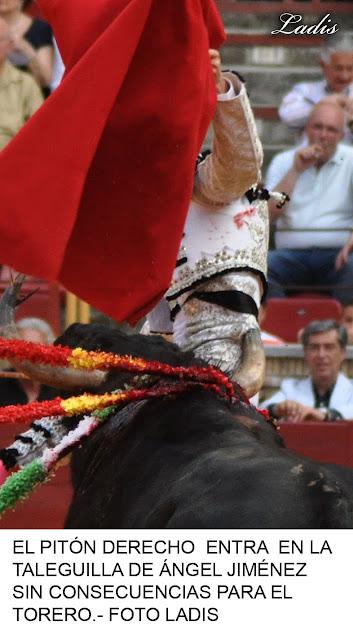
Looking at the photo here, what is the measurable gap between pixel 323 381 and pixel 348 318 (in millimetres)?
635

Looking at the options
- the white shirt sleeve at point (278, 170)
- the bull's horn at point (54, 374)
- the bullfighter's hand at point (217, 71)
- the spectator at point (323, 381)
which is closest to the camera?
the bullfighter's hand at point (217, 71)

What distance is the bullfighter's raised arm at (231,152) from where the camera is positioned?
11.3 feet

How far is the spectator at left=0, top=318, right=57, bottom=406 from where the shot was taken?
16.9 feet

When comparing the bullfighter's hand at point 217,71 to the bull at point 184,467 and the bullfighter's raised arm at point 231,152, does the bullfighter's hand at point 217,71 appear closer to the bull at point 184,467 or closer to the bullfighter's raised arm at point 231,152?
the bullfighter's raised arm at point 231,152

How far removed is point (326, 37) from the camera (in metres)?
7.17

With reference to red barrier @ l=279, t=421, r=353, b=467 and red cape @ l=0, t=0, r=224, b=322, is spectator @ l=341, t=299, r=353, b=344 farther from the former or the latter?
red cape @ l=0, t=0, r=224, b=322

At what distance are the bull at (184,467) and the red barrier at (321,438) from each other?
1.63m

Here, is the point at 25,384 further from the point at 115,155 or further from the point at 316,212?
the point at 115,155

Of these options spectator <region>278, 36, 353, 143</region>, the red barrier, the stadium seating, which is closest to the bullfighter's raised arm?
the red barrier

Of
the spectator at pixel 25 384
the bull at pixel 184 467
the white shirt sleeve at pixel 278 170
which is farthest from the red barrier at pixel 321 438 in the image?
the bull at pixel 184 467

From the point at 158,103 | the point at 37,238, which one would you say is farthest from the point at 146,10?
the point at 37,238

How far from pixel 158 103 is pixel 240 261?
693mm

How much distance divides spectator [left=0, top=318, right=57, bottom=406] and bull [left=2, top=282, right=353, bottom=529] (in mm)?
1351
